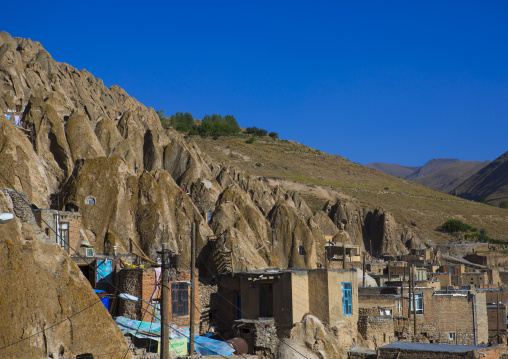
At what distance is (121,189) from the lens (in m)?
49.0

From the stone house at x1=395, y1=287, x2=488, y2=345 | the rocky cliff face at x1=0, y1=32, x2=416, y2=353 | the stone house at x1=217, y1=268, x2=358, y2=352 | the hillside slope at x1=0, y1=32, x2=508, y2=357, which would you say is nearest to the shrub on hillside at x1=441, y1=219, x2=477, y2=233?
the hillside slope at x1=0, y1=32, x2=508, y2=357

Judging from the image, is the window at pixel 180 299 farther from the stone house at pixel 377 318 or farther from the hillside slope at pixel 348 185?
the hillside slope at pixel 348 185

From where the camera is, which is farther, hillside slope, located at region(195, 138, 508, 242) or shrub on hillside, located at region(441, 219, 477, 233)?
hillside slope, located at region(195, 138, 508, 242)

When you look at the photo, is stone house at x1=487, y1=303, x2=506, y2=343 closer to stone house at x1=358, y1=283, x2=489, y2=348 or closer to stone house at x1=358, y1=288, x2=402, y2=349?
stone house at x1=358, y1=283, x2=489, y2=348

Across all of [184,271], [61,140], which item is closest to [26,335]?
[184,271]

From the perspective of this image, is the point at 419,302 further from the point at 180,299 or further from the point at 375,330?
the point at 180,299

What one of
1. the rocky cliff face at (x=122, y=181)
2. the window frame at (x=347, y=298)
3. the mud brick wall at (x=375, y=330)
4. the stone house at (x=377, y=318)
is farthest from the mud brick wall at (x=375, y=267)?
the window frame at (x=347, y=298)

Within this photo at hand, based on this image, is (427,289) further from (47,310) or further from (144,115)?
(144,115)

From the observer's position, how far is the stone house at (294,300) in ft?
117

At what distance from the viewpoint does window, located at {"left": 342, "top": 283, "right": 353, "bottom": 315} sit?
3744 centimetres

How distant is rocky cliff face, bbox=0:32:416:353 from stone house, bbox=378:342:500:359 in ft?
43.0

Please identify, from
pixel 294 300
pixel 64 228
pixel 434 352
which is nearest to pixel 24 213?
pixel 64 228

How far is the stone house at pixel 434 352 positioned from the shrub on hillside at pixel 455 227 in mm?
91941

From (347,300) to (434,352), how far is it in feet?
24.4
